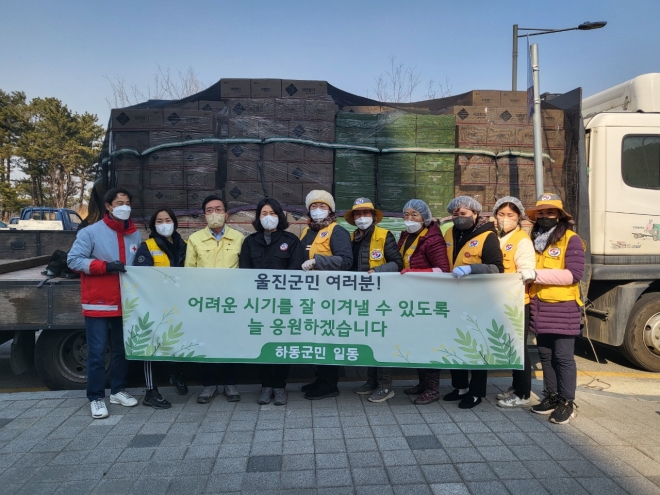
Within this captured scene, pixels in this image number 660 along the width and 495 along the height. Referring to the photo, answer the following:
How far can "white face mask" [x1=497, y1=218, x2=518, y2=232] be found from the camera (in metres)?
4.16

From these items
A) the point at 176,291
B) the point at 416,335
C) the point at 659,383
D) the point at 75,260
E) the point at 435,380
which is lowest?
the point at 659,383

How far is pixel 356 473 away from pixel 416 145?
3.67m

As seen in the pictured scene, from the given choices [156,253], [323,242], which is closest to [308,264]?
[323,242]

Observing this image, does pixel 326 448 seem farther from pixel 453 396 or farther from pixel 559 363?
pixel 559 363

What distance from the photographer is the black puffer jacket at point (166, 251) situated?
14.1 ft

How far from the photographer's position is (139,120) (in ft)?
18.0

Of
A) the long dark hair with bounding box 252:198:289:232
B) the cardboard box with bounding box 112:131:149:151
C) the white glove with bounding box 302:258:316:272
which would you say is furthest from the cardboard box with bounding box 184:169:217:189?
the white glove with bounding box 302:258:316:272

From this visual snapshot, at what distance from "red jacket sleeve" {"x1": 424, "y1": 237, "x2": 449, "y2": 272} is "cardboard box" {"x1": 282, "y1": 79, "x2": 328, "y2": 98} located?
8.31 ft

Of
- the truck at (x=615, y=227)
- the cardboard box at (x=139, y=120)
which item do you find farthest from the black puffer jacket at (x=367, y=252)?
the cardboard box at (x=139, y=120)

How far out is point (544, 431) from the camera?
3840mm

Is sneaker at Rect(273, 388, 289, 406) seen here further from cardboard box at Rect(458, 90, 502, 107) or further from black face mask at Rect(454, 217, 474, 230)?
cardboard box at Rect(458, 90, 502, 107)

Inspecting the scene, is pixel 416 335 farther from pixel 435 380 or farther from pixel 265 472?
pixel 265 472

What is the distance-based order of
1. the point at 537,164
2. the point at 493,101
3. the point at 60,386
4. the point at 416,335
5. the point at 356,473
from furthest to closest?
the point at 493,101, the point at 537,164, the point at 60,386, the point at 416,335, the point at 356,473

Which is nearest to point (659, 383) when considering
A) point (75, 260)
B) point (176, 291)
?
point (176, 291)
